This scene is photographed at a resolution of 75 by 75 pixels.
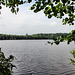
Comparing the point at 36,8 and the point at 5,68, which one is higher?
the point at 36,8

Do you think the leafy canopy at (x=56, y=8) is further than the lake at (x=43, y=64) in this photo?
No

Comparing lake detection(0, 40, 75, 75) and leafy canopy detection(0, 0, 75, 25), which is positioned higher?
leafy canopy detection(0, 0, 75, 25)

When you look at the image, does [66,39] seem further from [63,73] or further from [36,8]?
[63,73]

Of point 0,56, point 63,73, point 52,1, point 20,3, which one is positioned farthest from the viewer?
point 63,73

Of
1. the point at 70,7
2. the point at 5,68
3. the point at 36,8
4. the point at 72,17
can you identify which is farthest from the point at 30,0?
the point at 5,68

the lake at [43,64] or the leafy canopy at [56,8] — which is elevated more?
the leafy canopy at [56,8]

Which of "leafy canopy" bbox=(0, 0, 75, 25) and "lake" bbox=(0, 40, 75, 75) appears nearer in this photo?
"leafy canopy" bbox=(0, 0, 75, 25)

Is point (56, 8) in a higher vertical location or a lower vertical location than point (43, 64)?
higher

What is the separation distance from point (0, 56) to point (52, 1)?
229 cm

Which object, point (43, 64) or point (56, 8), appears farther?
point (43, 64)

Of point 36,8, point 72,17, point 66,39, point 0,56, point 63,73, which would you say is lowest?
point 63,73

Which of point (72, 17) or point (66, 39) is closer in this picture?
point (66, 39)

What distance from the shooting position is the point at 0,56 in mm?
3822

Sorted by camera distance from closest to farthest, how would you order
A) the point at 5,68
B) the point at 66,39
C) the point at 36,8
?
the point at 66,39 → the point at 36,8 → the point at 5,68
